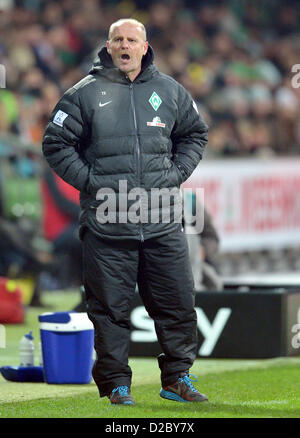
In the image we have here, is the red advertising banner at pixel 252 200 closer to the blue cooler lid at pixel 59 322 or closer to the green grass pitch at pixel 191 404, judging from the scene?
the green grass pitch at pixel 191 404

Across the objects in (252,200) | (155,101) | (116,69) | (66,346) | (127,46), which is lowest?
(66,346)

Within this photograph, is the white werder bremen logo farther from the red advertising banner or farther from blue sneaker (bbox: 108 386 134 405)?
the red advertising banner

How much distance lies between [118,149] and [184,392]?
152cm

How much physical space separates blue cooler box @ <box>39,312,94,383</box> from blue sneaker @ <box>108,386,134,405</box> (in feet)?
4.41

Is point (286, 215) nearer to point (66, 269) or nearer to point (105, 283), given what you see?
point (66, 269)

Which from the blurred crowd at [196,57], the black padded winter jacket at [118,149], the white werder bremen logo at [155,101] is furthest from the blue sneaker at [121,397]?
the blurred crowd at [196,57]

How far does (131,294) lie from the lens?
24.7 ft

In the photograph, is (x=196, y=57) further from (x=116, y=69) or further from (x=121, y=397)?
(x=121, y=397)

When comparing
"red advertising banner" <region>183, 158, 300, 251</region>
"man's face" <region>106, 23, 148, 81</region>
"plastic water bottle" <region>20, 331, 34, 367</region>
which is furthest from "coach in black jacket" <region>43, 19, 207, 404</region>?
"red advertising banner" <region>183, 158, 300, 251</region>

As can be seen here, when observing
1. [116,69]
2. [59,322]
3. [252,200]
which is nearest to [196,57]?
[252,200]

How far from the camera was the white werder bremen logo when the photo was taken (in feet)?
24.5

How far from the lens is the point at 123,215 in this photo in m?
7.38

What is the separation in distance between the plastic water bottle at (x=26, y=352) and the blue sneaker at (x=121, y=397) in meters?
1.80

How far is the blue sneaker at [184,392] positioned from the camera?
754 centimetres
